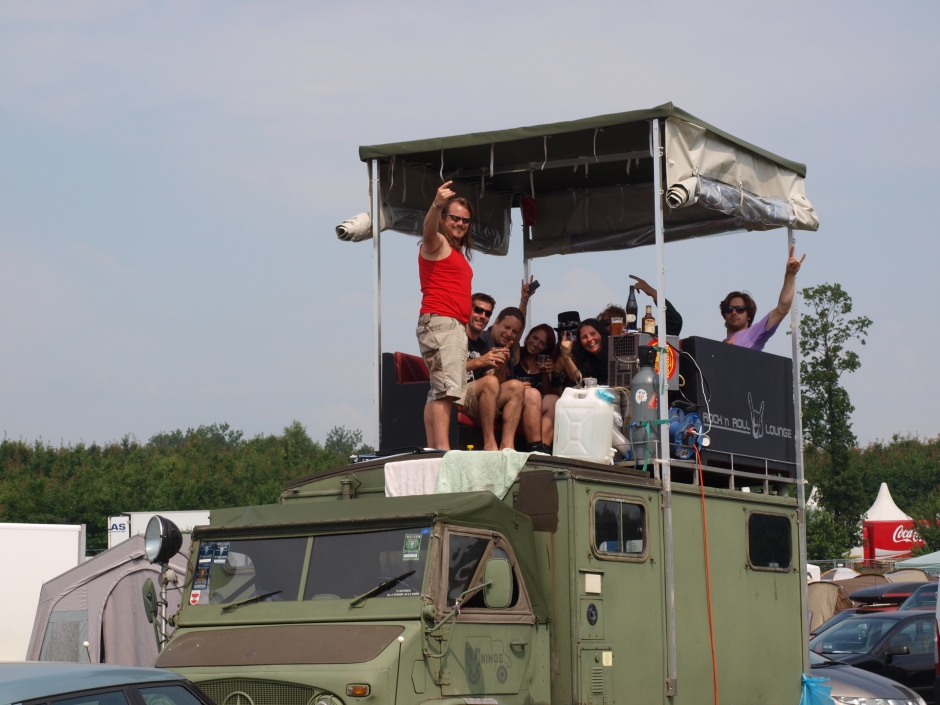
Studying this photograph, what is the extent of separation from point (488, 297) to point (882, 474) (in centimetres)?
6973

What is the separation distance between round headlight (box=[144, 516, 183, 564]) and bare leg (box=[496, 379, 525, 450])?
103 inches

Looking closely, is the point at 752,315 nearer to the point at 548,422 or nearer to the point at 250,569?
the point at 548,422

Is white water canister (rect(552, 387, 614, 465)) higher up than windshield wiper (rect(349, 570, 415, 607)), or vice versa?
white water canister (rect(552, 387, 614, 465))

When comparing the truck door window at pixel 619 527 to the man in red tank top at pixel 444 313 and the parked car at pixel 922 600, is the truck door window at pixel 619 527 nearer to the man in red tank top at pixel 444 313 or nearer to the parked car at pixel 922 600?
the man in red tank top at pixel 444 313

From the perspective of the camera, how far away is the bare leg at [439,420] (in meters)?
9.34

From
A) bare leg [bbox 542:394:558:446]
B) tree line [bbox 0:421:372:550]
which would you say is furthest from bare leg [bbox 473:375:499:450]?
tree line [bbox 0:421:372:550]

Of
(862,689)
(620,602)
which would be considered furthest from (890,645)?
(620,602)

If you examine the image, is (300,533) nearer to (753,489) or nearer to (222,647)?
(222,647)

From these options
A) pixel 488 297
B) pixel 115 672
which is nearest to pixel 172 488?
pixel 488 297

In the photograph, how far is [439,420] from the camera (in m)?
9.40

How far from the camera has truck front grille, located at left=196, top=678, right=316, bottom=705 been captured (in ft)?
21.7

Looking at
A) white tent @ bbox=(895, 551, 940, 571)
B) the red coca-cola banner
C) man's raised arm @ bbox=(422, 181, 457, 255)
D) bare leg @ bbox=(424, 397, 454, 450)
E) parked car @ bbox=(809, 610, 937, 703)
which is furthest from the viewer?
the red coca-cola banner

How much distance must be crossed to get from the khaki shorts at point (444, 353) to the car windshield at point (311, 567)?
2.18m

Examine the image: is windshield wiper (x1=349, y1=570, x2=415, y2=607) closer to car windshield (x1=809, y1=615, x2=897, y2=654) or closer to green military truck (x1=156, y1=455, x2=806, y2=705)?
green military truck (x1=156, y1=455, x2=806, y2=705)
